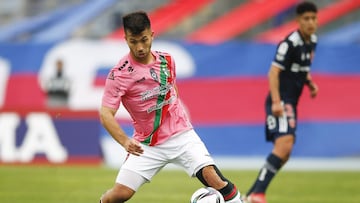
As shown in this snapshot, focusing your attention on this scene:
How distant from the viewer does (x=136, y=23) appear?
7.61 meters

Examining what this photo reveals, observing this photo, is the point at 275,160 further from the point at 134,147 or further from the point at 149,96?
the point at 134,147

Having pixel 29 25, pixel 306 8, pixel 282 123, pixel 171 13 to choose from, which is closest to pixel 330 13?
pixel 171 13

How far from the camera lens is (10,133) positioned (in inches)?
704

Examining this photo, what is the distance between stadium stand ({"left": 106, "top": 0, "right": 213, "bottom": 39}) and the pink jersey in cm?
1612

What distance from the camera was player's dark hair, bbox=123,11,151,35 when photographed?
760 cm

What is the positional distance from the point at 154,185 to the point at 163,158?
5.86 metres

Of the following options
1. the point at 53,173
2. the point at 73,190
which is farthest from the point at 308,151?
the point at 73,190

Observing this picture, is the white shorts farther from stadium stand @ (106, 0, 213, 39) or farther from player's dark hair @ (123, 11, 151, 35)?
stadium stand @ (106, 0, 213, 39)

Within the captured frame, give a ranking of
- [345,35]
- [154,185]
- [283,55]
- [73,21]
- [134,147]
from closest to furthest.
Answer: [134,147] < [283,55] < [154,185] < [345,35] < [73,21]

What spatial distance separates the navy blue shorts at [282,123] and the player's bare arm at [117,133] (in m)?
3.27

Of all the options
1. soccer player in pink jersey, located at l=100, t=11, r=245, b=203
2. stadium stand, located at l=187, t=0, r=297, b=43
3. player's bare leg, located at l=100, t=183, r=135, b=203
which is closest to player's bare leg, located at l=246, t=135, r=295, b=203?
soccer player in pink jersey, located at l=100, t=11, r=245, b=203

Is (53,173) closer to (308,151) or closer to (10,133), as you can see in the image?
(10,133)

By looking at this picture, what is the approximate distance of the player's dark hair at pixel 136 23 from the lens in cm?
760

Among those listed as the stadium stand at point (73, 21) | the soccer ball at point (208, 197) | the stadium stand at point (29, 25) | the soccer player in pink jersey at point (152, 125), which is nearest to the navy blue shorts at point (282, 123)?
the soccer player in pink jersey at point (152, 125)
